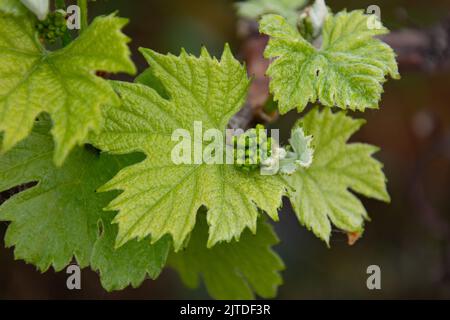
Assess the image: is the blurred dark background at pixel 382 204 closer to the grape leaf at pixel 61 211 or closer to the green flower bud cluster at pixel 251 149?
the grape leaf at pixel 61 211

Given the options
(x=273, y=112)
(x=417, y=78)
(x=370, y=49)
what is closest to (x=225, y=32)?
(x=417, y=78)

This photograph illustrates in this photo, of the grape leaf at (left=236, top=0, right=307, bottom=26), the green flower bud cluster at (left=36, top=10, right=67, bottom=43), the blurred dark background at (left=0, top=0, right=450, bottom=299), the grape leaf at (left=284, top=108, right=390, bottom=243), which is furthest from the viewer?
the blurred dark background at (left=0, top=0, right=450, bottom=299)

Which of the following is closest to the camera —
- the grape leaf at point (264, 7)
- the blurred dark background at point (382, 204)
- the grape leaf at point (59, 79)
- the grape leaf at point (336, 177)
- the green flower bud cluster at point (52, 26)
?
the grape leaf at point (59, 79)

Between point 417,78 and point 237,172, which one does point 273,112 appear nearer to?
point 237,172

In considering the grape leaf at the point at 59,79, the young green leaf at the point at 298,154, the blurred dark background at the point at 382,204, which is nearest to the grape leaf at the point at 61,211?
the grape leaf at the point at 59,79

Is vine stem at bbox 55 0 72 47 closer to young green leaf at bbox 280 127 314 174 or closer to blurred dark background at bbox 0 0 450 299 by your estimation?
young green leaf at bbox 280 127 314 174

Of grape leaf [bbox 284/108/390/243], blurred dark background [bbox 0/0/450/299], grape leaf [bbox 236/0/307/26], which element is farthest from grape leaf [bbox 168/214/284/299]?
blurred dark background [bbox 0/0/450/299]
